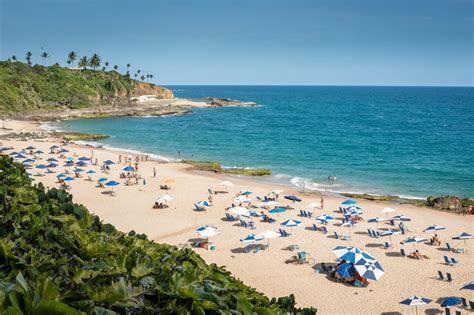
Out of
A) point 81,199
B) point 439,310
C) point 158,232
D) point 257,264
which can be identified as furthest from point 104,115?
point 439,310

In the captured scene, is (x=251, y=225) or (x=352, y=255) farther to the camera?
(x=251, y=225)

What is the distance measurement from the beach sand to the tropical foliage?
35.0 ft

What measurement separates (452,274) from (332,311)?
23.1ft

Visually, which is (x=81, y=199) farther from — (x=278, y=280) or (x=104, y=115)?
(x=104, y=115)

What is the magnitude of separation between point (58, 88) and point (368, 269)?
10415cm

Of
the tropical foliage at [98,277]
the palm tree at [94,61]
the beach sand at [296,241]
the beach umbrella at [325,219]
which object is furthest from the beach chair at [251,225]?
the palm tree at [94,61]

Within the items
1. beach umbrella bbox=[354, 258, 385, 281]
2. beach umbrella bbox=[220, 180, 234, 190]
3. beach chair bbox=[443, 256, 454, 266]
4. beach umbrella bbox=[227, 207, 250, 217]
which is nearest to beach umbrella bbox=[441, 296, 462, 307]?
beach umbrella bbox=[354, 258, 385, 281]

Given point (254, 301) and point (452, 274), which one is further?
point (452, 274)

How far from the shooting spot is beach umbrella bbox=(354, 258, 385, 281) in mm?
16375

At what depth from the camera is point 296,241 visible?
22578mm

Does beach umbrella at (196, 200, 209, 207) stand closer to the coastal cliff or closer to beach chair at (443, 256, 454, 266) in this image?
beach chair at (443, 256, 454, 266)

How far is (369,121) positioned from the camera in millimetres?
97188

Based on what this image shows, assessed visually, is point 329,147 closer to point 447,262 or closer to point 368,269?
point 447,262

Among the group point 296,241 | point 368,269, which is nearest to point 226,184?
point 296,241
